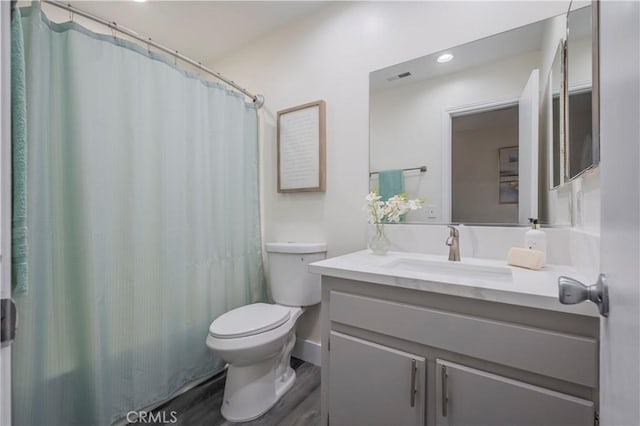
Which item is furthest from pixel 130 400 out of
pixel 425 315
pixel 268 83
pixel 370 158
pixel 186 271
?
pixel 268 83

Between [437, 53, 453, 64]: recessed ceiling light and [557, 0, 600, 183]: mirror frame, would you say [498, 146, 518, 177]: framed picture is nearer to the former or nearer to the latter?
[557, 0, 600, 183]: mirror frame

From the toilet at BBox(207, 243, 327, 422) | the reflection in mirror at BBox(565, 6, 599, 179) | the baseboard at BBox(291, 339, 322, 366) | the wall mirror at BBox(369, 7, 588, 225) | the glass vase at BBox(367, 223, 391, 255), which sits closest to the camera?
the reflection in mirror at BBox(565, 6, 599, 179)

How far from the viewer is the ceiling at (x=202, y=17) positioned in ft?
5.84

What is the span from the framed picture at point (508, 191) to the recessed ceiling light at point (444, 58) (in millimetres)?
670

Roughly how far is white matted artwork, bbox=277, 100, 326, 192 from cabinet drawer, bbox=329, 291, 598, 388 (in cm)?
95

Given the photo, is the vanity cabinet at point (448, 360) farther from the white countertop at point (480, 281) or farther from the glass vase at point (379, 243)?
the glass vase at point (379, 243)

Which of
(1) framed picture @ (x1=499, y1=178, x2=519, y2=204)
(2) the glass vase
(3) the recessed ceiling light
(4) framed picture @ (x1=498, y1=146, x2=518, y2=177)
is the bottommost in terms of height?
(2) the glass vase

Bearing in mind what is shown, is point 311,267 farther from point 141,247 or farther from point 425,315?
point 141,247

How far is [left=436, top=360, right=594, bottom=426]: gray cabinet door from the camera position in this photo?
2.38ft

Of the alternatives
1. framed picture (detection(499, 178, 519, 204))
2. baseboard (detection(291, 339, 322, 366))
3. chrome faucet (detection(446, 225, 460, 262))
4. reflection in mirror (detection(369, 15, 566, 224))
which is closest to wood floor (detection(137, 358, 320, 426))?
baseboard (detection(291, 339, 322, 366))

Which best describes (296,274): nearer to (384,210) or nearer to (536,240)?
(384,210)

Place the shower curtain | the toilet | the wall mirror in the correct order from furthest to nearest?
the toilet
the wall mirror
the shower curtain

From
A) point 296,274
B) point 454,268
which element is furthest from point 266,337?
point 454,268

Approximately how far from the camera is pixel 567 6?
113 centimetres
